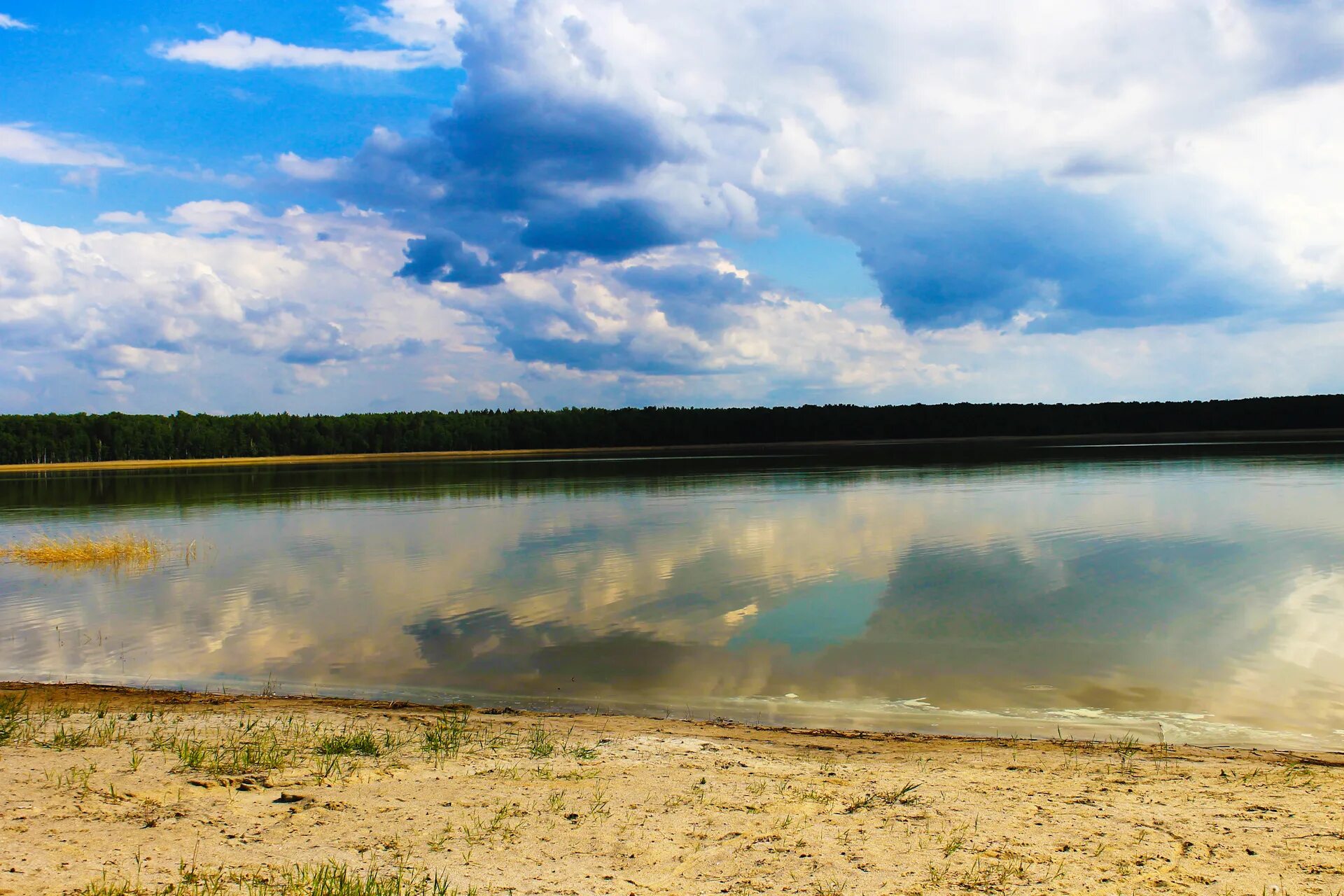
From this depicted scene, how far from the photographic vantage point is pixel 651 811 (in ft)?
24.5

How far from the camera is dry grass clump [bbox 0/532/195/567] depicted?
89.0ft

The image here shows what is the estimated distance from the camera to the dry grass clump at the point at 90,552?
27.1 metres

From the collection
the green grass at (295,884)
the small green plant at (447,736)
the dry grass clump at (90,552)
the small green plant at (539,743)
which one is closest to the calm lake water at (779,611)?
the dry grass clump at (90,552)

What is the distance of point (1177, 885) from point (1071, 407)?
5912 inches

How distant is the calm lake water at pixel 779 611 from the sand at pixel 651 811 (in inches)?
81.8

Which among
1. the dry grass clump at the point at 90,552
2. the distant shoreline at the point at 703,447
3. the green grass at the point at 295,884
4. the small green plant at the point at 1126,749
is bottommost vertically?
the dry grass clump at the point at 90,552

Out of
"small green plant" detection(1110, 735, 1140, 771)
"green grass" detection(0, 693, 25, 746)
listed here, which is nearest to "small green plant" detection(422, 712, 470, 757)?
"green grass" detection(0, 693, 25, 746)

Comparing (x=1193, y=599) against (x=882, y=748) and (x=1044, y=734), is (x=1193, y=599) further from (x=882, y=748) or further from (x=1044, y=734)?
(x=882, y=748)

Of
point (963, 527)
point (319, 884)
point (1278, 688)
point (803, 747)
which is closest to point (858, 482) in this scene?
point (963, 527)

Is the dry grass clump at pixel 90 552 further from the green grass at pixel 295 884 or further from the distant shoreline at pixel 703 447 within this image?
the distant shoreline at pixel 703 447

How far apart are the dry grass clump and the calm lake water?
53.9 inches

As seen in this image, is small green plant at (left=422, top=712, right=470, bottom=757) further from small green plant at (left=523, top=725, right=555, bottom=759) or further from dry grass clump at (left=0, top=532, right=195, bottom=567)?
dry grass clump at (left=0, top=532, right=195, bottom=567)

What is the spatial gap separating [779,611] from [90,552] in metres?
22.7

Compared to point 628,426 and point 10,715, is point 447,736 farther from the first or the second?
point 628,426
